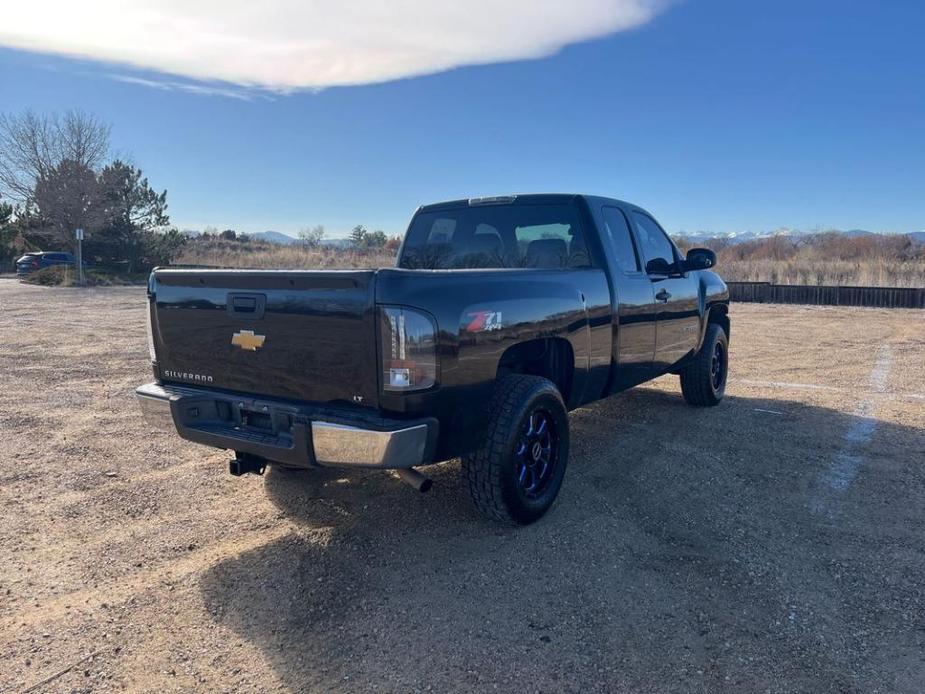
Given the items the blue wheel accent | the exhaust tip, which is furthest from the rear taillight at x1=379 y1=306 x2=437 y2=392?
the blue wheel accent

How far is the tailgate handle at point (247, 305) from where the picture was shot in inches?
133

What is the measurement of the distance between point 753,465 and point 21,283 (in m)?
32.1

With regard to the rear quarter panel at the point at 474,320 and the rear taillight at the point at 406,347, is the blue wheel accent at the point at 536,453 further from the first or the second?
the rear taillight at the point at 406,347

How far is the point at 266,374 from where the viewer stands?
343 cm

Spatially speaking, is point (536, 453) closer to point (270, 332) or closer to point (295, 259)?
point (270, 332)

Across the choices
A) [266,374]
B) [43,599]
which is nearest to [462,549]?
[266,374]

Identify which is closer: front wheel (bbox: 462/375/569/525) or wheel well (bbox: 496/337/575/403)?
front wheel (bbox: 462/375/569/525)

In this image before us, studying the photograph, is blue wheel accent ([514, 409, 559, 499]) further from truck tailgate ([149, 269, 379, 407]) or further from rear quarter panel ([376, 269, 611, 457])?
truck tailgate ([149, 269, 379, 407])

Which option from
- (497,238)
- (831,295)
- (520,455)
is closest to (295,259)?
(831,295)

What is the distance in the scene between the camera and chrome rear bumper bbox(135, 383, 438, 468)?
9.89 feet

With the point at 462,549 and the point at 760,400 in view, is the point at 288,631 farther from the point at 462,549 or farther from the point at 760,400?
the point at 760,400

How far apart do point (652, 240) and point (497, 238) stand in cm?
148

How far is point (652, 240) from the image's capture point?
566cm

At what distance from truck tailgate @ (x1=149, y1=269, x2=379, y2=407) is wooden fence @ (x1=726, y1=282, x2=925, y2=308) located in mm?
17649
